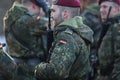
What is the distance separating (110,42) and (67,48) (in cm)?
99

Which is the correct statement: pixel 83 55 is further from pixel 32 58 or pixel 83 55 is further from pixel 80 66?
pixel 32 58

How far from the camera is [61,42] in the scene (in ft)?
14.8

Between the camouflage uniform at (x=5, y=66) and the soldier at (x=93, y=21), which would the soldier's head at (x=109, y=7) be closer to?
the soldier at (x=93, y=21)

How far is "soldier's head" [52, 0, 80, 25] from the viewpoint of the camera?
4777 millimetres

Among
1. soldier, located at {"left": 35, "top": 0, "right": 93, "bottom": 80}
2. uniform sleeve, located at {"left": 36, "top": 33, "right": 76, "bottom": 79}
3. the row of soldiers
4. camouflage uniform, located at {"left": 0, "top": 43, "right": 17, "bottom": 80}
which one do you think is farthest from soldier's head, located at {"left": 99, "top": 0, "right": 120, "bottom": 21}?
camouflage uniform, located at {"left": 0, "top": 43, "right": 17, "bottom": 80}

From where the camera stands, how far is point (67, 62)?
445 centimetres

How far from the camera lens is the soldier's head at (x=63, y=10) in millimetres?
4777

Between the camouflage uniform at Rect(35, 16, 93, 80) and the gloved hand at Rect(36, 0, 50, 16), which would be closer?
the camouflage uniform at Rect(35, 16, 93, 80)

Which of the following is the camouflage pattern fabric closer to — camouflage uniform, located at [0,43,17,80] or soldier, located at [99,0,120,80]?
soldier, located at [99,0,120,80]

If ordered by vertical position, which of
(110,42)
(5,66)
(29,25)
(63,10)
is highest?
(63,10)

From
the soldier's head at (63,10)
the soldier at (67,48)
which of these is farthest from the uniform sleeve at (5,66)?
the soldier's head at (63,10)

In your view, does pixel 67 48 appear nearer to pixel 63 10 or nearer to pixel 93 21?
pixel 63 10

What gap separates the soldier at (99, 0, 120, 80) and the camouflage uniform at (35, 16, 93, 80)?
1.74 ft

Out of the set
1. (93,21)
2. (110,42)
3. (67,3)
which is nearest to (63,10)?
(67,3)
